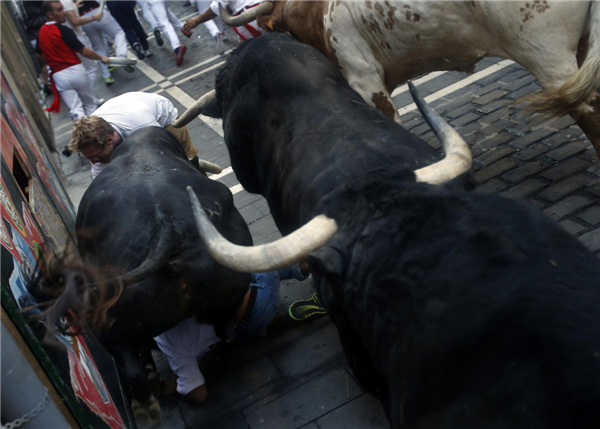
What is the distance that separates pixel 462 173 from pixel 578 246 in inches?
24.4

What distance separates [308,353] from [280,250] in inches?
74.5

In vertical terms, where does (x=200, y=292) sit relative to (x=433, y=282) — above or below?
below

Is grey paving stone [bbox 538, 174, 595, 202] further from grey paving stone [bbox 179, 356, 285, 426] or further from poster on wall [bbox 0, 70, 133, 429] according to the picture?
poster on wall [bbox 0, 70, 133, 429]

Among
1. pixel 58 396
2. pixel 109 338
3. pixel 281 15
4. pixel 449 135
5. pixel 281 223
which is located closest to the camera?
pixel 58 396

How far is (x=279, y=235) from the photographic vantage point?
16.6 feet

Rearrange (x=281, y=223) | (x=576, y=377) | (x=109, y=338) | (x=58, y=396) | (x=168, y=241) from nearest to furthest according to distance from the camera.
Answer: (x=576, y=377) < (x=58, y=396) < (x=168, y=241) < (x=109, y=338) < (x=281, y=223)

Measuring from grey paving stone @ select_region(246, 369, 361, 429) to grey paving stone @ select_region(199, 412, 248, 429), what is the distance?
4 cm

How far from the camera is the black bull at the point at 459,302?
148 cm

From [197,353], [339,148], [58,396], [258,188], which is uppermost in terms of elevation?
[339,148]

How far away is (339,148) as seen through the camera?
3.02 m

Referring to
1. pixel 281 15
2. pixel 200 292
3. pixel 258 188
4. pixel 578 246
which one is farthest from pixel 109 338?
pixel 281 15

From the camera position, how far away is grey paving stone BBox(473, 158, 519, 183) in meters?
4.90

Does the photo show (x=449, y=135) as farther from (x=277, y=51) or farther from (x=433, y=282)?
(x=277, y=51)

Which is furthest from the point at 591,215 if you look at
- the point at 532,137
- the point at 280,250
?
the point at 280,250
